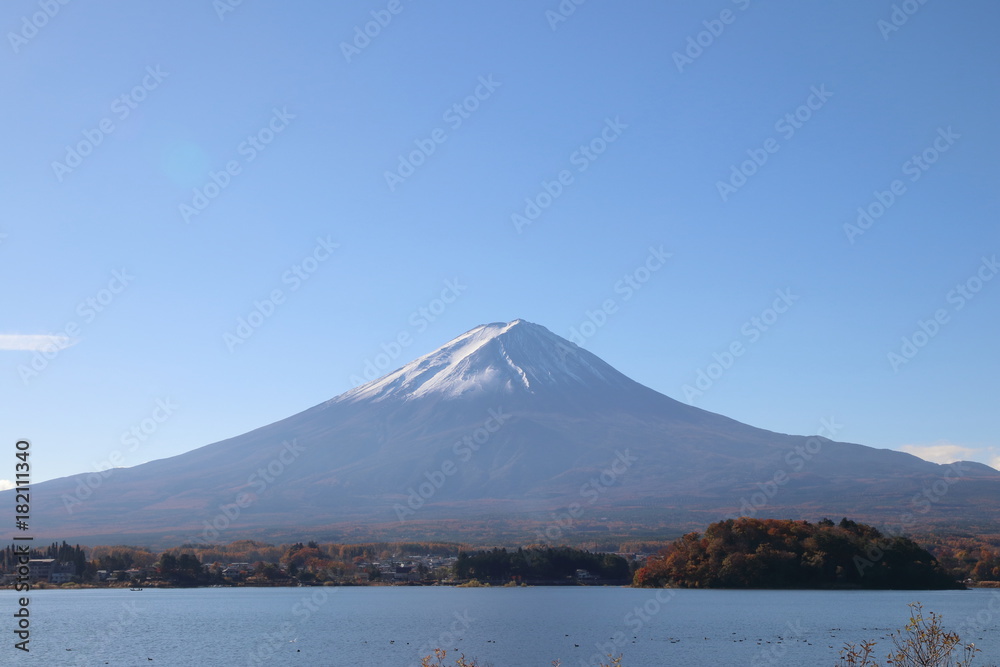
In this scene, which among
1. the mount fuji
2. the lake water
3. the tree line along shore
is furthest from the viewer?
the mount fuji

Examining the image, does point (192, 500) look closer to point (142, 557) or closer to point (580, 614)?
point (142, 557)

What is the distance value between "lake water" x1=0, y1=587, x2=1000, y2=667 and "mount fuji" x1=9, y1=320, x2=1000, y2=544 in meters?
68.1

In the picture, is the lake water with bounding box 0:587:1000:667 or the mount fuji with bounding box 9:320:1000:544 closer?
the lake water with bounding box 0:587:1000:667

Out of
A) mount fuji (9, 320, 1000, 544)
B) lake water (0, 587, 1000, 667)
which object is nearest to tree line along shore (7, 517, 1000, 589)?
lake water (0, 587, 1000, 667)

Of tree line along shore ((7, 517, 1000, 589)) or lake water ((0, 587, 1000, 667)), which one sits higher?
tree line along shore ((7, 517, 1000, 589))

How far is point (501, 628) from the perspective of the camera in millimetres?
41031

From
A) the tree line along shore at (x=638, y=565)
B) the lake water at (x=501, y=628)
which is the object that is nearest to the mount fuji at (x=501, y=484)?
the tree line along shore at (x=638, y=565)

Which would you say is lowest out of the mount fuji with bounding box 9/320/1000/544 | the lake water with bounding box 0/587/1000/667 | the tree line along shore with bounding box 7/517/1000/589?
the lake water with bounding box 0/587/1000/667

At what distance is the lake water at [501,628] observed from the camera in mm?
32531

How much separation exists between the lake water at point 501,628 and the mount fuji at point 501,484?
68.1 metres

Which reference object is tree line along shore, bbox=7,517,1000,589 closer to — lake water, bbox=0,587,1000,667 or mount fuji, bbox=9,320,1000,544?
lake water, bbox=0,587,1000,667

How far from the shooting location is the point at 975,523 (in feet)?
426

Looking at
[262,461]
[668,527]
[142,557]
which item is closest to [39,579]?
[142,557]

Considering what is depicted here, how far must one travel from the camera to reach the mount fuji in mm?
139750
